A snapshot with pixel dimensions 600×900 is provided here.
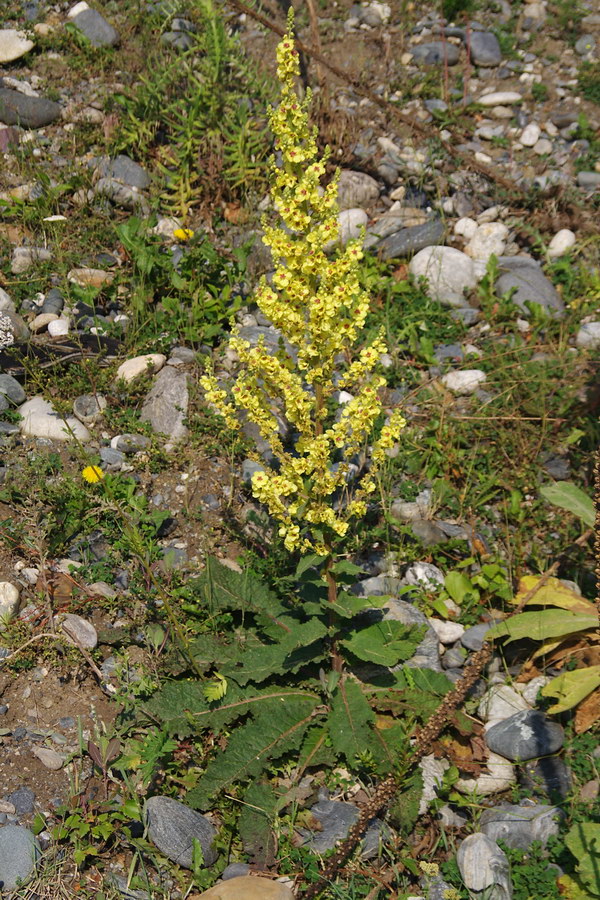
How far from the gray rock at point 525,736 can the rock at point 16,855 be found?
204 cm

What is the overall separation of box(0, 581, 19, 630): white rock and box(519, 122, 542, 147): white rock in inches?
239

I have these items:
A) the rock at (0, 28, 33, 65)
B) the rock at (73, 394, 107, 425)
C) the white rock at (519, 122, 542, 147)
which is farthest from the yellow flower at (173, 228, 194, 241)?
the white rock at (519, 122, 542, 147)

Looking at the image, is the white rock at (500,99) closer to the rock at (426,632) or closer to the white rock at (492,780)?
the rock at (426,632)

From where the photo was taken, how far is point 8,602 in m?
3.95

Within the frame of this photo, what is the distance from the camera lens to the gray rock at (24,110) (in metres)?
6.78

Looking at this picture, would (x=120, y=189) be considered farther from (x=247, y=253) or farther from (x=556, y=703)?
(x=556, y=703)

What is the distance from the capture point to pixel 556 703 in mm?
3877

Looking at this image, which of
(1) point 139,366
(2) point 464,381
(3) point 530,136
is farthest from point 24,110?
(3) point 530,136

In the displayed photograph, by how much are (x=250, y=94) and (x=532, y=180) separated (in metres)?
2.54

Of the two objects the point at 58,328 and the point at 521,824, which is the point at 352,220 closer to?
the point at 58,328

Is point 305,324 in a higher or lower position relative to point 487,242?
higher

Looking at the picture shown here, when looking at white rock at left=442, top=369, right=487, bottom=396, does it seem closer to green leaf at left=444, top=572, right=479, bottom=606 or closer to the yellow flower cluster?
green leaf at left=444, top=572, right=479, bottom=606

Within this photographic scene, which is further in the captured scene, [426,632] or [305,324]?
[426,632]

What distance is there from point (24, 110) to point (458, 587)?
5.36m
